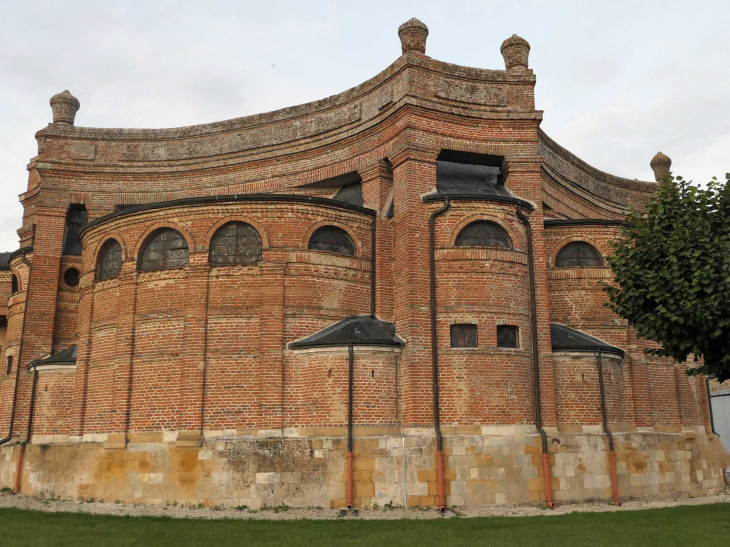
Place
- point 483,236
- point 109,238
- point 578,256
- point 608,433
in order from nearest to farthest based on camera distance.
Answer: point 608,433
point 483,236
point 109,238
point 578,256

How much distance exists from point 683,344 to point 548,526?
4.70 meters

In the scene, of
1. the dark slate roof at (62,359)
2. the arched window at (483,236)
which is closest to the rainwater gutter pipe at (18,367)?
the dark slate roof at (62,359)

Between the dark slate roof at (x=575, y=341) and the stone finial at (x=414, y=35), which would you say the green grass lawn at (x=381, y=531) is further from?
the stone finial at (x=414, y=35)

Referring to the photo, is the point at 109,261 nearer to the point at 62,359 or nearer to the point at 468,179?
the point at 62,359

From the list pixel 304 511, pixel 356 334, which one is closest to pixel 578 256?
pixel 356 334

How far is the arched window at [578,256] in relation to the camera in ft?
69.3

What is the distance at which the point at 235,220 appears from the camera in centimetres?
1892

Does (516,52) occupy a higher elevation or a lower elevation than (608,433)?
higher

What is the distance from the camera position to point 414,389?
17.3 metres

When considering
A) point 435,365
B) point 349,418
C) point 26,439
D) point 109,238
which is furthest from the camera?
point 26,439

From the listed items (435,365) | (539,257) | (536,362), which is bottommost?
(435,365)

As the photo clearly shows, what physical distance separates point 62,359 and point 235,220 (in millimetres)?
7268

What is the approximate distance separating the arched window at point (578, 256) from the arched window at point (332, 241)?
21.6ft

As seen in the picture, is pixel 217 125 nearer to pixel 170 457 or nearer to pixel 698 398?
pixel 170 457
